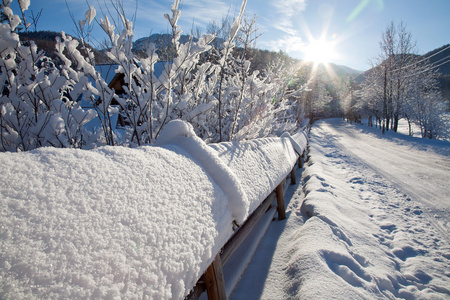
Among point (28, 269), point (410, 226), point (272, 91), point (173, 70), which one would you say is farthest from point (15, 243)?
point (410, 226)

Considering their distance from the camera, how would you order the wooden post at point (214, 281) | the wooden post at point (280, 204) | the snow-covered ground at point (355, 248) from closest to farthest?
1. the wooden post at point (214, 281)
2. the snow-covered ground at point (355, 248)
3. the wooden post at point (280, 204)

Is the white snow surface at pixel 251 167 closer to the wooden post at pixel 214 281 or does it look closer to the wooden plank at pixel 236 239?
the wooden post at pixel 214 281

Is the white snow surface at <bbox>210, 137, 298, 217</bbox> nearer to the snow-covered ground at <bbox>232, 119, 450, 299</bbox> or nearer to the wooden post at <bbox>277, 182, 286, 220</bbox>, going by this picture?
the snow-covered ground at <bbox>232, 119, 450, 299</bbox>

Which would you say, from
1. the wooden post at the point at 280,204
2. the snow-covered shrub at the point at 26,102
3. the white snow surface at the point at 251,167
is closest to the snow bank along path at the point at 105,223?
the white snow surface at the point at 251,167

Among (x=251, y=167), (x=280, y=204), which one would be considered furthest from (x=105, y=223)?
(x=280, y=204)

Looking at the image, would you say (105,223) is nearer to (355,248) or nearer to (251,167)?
(251,167)

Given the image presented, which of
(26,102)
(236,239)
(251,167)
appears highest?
(26,102)

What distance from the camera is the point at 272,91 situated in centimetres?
391

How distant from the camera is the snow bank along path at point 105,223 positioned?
A: 0.47m

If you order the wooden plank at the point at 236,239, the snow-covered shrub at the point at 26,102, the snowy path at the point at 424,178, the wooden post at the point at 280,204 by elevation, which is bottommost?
the snowy path at the point at 424,178

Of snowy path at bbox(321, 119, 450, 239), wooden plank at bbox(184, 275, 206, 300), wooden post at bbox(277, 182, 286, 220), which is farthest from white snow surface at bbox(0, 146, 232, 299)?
snowy path at bbox(321, 119, 450, 239)

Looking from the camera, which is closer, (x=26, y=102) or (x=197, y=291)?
(x=197, y=291)

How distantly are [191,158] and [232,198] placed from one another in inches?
12.8

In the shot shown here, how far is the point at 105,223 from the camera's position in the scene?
62 centimetres
